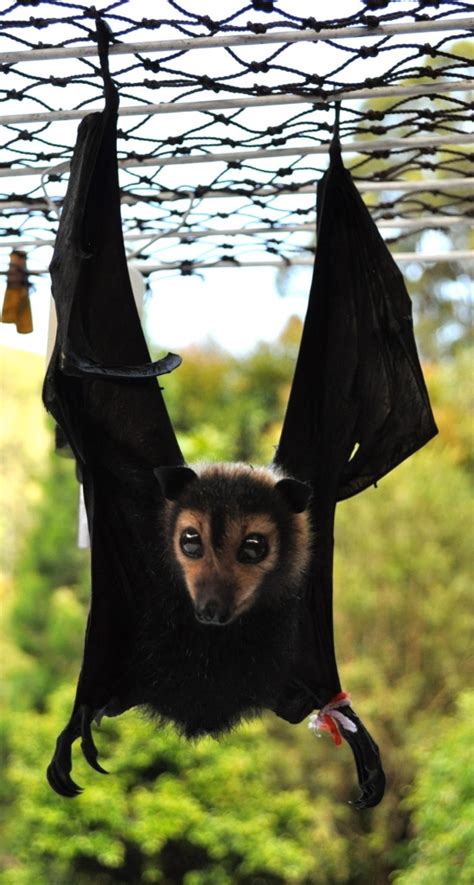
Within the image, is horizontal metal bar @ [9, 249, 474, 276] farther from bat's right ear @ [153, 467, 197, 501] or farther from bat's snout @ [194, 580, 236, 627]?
bat's snout @ [194, 580, 236, 627]

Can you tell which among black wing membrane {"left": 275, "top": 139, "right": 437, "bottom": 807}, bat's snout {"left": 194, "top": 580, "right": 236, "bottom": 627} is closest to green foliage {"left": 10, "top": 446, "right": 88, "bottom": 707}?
black wing membrane {"left": 275, "top": 139, "right": 437, "bottom": 807}

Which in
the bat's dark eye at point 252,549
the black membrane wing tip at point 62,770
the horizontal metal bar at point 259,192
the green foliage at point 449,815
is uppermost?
the horizontal metal bar at point 259,192

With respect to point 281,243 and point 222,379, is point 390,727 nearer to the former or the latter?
point 222,379

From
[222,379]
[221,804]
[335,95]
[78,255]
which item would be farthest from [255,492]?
[222,379]

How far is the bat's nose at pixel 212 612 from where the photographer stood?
232 centimetres

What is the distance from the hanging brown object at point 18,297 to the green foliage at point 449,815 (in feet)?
16.7

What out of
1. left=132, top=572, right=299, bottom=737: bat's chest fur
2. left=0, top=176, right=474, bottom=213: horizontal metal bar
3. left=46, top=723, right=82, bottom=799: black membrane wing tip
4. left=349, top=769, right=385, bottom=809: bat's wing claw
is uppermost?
left=0, top=176, right=474, bottom=213: horizontal metal bar

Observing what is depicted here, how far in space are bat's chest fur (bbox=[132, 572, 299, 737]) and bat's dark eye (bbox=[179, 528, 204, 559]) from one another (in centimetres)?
13

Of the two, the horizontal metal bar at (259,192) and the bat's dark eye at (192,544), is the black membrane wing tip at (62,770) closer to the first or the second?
the bat's dark eye at (192,544)

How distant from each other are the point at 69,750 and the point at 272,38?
5.33 feet

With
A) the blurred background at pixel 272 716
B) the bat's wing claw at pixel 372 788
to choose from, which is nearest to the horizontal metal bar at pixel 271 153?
the bat's wing claw at pixel 372 788

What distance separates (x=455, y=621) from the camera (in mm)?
11727

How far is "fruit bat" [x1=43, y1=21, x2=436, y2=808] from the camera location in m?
2.47

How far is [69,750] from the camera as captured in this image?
2.59m
